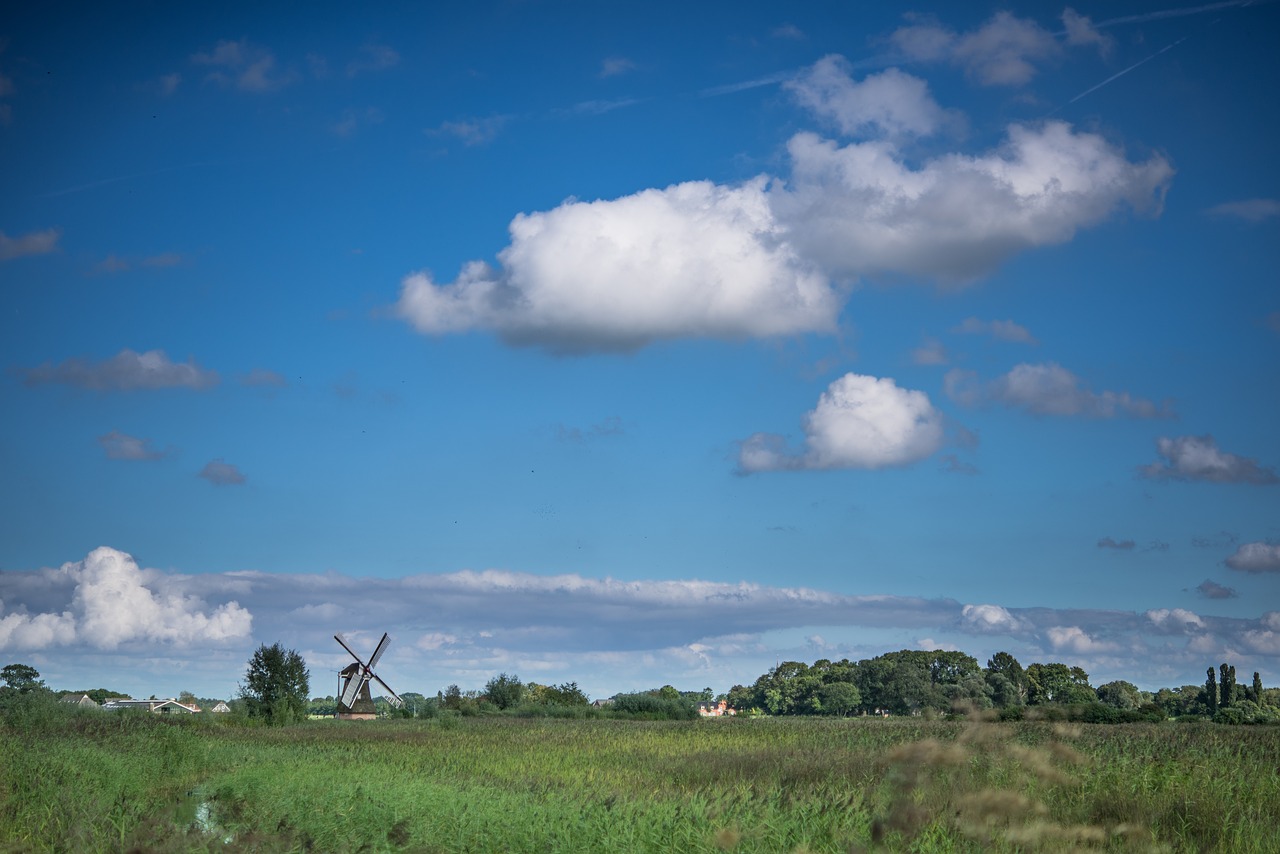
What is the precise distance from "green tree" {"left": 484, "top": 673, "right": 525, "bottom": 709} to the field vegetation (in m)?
38.1

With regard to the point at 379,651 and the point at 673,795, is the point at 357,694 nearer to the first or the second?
the point at 379,651

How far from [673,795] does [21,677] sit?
39455 millimetres

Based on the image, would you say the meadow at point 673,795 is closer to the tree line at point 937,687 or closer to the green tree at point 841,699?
the tree line at point 937,687

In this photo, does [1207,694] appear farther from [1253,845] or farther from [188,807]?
[188,807]

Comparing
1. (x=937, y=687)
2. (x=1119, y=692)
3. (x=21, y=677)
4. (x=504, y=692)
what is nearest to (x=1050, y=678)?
(x=1119, y=692)

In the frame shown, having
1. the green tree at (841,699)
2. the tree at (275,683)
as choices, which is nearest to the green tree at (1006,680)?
the green tree at (841,699)

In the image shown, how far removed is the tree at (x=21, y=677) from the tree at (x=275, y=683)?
30.2 ft

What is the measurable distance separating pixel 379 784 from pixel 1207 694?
214 feet

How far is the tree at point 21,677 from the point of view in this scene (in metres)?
34.2

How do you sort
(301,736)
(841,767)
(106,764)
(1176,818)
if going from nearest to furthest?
(1176,818), (841,767), (106,764), (301,736)

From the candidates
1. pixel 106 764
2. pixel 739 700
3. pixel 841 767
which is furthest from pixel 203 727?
pixel 739 700

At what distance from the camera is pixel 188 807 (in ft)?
39.4

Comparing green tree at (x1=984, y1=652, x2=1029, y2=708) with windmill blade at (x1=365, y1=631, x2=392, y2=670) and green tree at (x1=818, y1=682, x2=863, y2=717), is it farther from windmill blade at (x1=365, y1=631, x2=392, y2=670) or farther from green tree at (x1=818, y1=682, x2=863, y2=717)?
windmill blade at (x1=365, y1=631, x2=392, y2=670)

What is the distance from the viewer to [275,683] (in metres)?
51.2
